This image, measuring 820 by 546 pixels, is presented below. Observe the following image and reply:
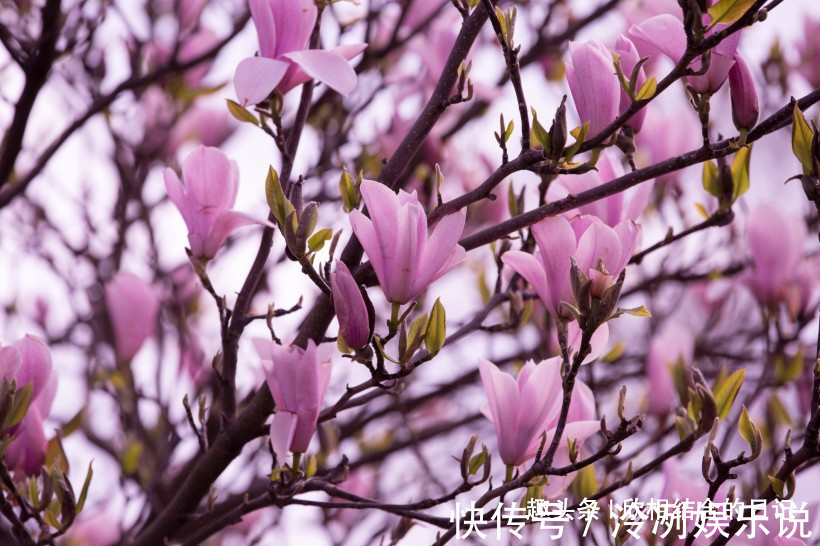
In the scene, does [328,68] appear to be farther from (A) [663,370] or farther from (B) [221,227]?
(A) [663,370]

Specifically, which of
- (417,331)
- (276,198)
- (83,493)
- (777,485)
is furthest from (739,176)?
(83,493)

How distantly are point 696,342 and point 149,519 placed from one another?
1515 mm

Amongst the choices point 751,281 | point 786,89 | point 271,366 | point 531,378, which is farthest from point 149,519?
point 786,89

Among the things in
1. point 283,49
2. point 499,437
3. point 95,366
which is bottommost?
point 499,437

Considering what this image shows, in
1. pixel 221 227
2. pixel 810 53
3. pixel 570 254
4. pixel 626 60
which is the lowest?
pixel 570 254

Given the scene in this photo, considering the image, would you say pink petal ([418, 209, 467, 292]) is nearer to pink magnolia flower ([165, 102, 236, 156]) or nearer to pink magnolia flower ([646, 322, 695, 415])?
pink magnolia flower ([646, 322, 695, 415])

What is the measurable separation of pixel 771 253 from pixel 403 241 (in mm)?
1037

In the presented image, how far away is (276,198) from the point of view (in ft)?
3.24

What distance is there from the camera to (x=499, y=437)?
1.12 meters

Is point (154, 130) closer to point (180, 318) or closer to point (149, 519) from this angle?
point (180, 318)

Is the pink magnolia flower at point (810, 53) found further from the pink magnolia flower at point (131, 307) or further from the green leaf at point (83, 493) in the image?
the green leaf at point (83, 493)

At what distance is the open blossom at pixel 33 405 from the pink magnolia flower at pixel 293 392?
1.06ft

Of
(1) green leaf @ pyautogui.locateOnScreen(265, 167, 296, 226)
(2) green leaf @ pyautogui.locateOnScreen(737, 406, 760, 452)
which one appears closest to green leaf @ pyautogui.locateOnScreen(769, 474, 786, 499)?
(2) green leaf @ pyautogui.locateOnScreen(737, 406, 760, 452)

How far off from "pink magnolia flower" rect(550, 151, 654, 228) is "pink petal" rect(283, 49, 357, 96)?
0.29 meters
